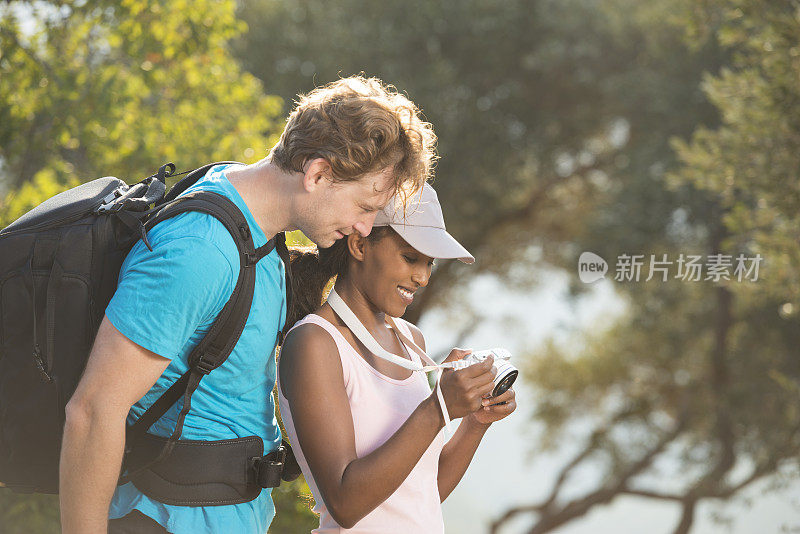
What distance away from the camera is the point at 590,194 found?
47.0 ft

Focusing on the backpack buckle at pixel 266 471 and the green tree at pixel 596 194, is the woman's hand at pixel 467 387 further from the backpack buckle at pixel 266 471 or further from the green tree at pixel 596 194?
the green tree at pixel 596 194

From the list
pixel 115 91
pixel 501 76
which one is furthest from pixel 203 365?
pixel 501 76

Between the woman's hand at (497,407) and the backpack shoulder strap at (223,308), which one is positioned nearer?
the backpack shoulder strap at (223,308)

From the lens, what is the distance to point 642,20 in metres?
12.3

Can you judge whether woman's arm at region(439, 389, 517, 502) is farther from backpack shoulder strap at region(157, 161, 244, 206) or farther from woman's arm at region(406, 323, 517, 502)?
backpack shoulder strap at region(157, 161, 244, 206)

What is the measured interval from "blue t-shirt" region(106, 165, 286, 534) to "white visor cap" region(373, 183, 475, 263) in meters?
0.39

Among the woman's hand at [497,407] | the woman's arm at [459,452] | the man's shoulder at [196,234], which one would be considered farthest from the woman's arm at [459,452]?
the man's shoulder at [196,234]

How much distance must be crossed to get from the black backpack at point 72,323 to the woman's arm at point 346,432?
27 cm

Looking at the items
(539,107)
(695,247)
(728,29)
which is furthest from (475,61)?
(728,29)

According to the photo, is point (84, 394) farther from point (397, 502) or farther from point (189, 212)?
point (397, 502)

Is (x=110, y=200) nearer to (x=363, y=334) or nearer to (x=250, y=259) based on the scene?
(x=250, y=259)

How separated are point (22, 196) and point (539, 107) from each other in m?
10.1

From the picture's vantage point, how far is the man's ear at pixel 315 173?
202 centimetres

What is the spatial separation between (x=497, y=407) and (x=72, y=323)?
45.3 inches
